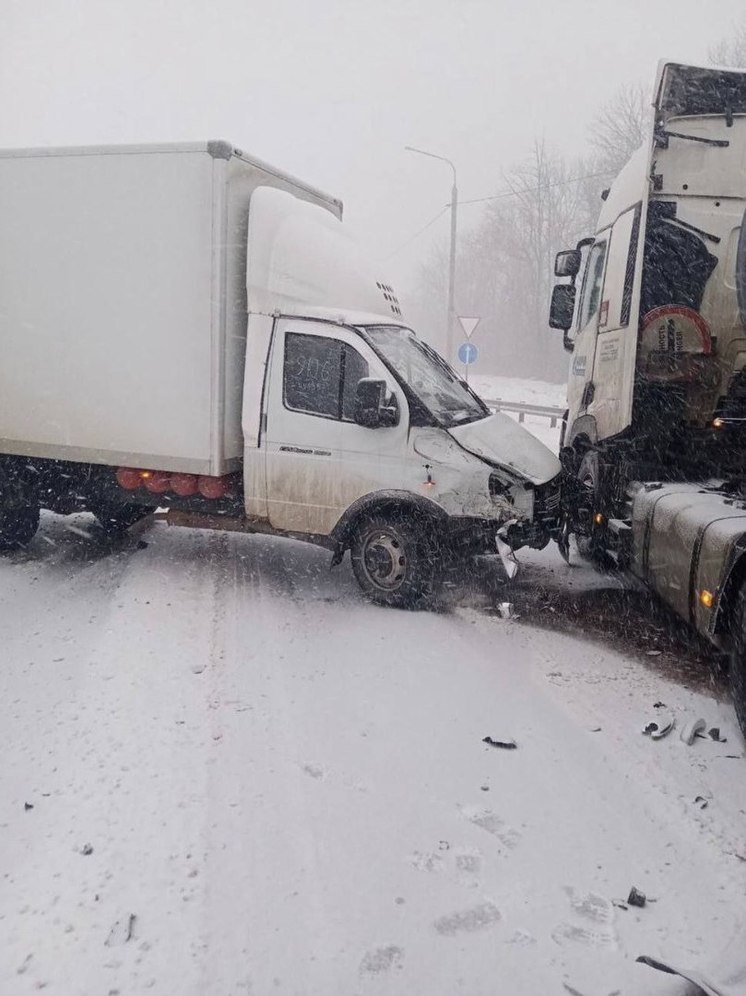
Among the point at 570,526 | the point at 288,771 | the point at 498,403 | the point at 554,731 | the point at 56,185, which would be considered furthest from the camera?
the point at 498,403

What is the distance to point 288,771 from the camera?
12.9 ft

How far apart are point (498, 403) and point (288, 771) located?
922 inches

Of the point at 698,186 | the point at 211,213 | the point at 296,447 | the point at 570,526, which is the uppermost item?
the point at 698,186

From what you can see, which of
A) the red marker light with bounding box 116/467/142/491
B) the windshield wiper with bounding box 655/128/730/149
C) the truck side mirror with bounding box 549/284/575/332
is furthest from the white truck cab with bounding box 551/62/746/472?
the red marker light with bounding box 116/467/142/491

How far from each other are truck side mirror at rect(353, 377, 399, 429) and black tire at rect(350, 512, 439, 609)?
0.76 meters

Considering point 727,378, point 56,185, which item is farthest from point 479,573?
point 56,185

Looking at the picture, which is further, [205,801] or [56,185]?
[56,185]

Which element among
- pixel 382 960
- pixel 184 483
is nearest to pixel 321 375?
pixel 184 483

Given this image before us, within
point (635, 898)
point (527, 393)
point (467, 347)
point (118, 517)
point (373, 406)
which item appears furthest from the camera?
point (527, 393)

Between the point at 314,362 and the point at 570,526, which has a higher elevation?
the point at 314,362

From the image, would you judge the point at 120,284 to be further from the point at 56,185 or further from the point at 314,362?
the point at 314,362

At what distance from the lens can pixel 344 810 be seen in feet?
12.0

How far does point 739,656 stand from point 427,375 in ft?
11.5

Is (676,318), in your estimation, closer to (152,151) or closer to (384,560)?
(384,560)
